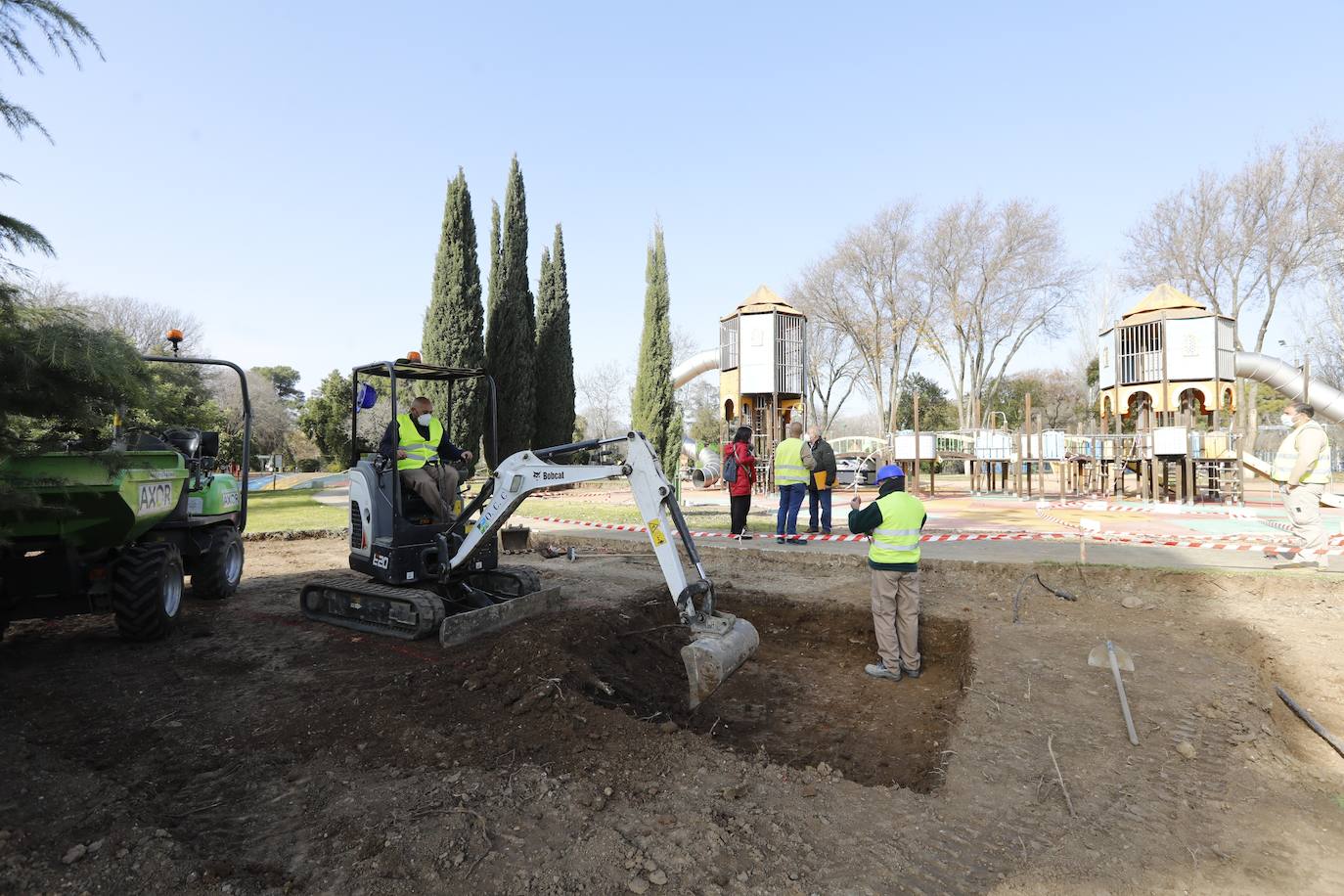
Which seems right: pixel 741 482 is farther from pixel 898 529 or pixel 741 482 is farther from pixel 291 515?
pixel 291 515

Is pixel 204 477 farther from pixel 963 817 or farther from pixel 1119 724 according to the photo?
pixel 1119 724

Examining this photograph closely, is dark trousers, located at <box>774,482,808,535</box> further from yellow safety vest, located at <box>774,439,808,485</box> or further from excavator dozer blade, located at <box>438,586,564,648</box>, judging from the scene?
excavator dozer blade, located at <box>438,586,564,648</box>

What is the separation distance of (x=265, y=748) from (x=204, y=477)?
4739 millimetres

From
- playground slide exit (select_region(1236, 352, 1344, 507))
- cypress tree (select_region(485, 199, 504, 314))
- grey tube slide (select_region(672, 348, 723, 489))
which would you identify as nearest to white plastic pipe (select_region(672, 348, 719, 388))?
grey tube slide (select_region(672, 348, 723, 489))

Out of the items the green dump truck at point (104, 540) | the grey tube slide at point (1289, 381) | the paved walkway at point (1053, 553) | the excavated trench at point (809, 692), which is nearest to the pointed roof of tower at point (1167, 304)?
the grey tube slide at point (1289, 381)

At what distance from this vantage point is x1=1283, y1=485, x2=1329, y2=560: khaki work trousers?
325 inches

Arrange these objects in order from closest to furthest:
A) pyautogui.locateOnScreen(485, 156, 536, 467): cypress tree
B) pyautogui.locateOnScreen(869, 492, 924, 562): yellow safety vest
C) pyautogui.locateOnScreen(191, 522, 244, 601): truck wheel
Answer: pyautogui.locateOnScreen(869, 492, 924, 562): yellow safety vest
pyautogui.locateOnScreen(191, 522, 244, 601): truck wheel
pyautogui.locateOnScreen(485, 156, 536, 467): cypress tree

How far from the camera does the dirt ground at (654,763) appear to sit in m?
2.89

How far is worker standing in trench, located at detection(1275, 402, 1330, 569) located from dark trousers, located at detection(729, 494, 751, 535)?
6.71 metres

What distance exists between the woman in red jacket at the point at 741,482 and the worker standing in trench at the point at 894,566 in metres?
5.27

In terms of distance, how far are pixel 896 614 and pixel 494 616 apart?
3420 millimetres

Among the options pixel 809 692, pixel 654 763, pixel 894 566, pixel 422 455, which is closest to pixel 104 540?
pixel 422 455

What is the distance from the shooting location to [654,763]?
379cm

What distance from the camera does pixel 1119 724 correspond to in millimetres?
4453
